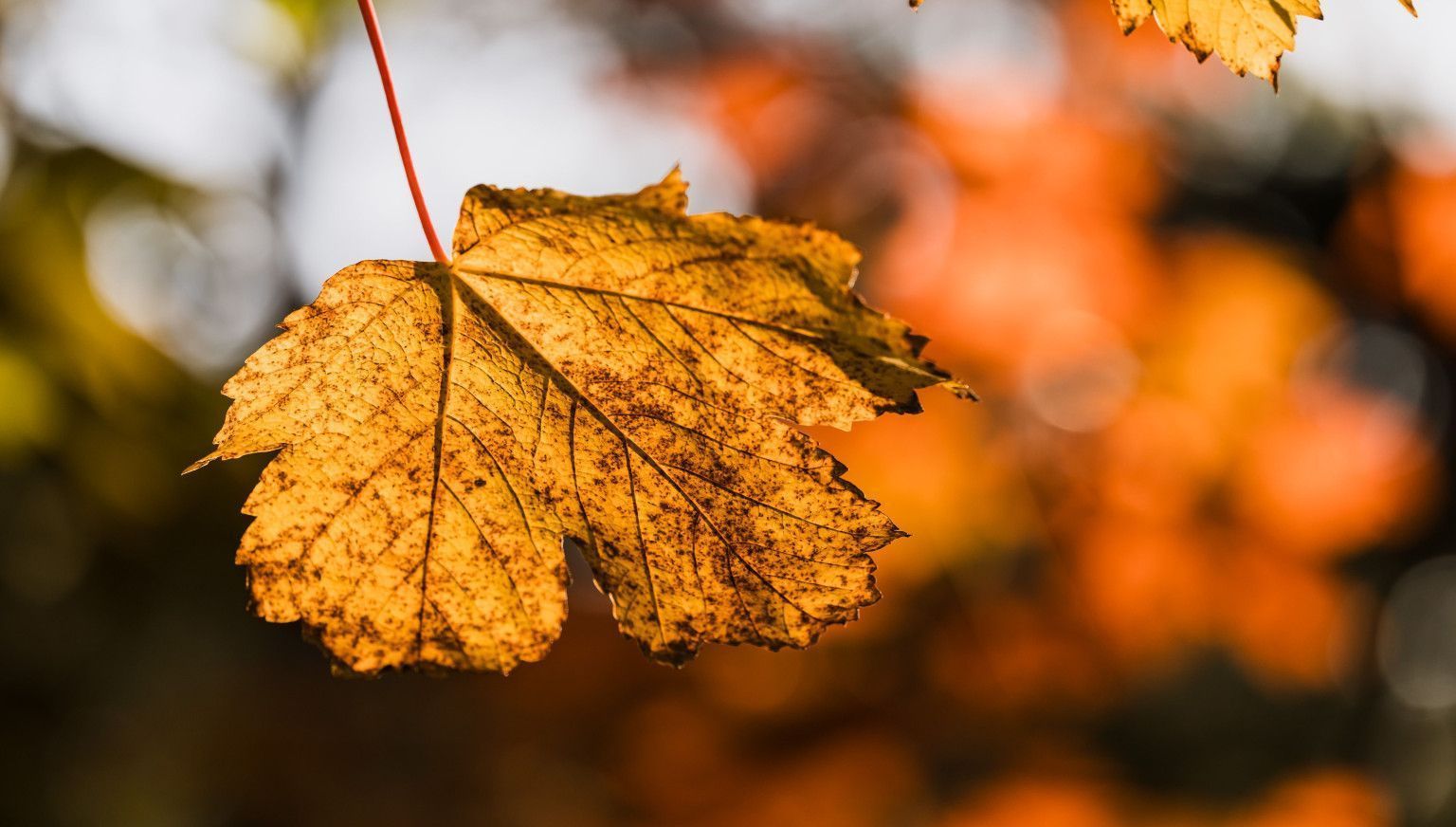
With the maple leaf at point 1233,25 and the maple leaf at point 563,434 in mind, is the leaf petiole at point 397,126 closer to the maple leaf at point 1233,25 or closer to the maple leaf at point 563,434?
the maple leaf at point 563,434

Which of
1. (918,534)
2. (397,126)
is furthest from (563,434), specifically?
(918,534)

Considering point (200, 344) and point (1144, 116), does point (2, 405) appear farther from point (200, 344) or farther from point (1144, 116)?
point (1144, 116)

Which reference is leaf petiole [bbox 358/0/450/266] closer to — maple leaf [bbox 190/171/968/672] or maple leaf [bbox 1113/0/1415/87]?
maple leaf [bbox 190/171/968/672]

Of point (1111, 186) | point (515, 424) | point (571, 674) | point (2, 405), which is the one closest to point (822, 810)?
point (571, 674)

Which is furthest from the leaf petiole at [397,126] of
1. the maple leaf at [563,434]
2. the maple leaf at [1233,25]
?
the maple leaf at [1233,25]

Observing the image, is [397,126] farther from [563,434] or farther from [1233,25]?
[1233,25]

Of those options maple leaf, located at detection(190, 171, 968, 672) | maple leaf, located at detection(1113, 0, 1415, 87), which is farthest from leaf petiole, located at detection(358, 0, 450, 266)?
maple leaf, located at detection(1113, 0, 1415, 87)
